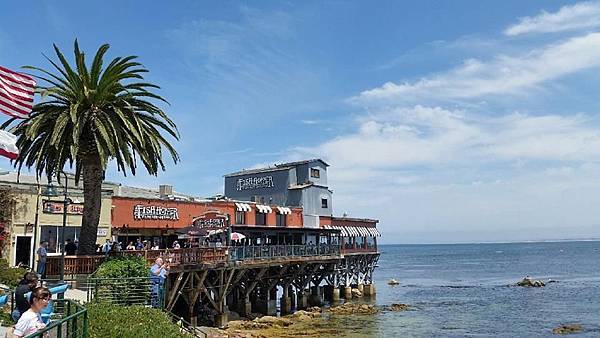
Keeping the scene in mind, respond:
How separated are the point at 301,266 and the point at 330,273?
666cm

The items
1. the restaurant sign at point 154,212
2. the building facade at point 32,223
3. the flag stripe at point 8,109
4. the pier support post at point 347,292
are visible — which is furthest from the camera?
the pier support post at point 347,292

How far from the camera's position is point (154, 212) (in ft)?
109

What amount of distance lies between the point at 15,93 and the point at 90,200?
844 cm

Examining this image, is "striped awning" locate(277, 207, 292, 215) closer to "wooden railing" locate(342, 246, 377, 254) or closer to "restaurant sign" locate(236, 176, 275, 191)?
"restaurant sign" locate(236, 176, 275, 191)

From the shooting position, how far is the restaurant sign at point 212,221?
31.7 meters

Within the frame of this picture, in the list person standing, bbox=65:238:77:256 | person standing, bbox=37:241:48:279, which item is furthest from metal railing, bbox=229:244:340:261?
person standing, bbox=37:241:48:279

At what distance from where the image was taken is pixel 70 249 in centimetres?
2517

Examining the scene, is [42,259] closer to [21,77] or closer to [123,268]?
[123,268]

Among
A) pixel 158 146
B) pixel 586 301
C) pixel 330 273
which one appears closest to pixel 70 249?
pixel 158 146

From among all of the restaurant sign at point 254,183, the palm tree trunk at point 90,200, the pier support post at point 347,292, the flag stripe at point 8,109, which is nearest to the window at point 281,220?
the restaurant sign at point 254,183

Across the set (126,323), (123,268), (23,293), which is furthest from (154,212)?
(23,293)

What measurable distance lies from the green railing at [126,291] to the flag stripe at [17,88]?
20.5 ft

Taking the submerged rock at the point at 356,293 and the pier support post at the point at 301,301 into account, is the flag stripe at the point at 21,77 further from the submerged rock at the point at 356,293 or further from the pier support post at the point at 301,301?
the submerged rock at the point at 356,293

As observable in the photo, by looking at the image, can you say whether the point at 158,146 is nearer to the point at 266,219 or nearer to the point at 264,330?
the point at 264,330
